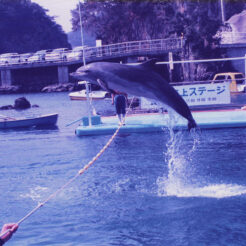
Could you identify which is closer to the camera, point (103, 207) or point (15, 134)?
point (103, 207)

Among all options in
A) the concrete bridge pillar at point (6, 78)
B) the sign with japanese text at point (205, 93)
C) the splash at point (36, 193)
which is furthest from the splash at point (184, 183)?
the concrete bridge pillar at point (6, 78)

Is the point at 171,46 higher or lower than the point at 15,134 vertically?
higher

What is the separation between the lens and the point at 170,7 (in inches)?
1994

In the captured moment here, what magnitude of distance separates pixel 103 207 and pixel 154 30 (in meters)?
45.9

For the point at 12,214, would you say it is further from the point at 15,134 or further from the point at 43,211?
the point at 15,134

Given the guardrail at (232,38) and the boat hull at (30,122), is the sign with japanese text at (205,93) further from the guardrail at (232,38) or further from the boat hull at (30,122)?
the guardrail at (232,38)

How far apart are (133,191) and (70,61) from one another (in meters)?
40.8

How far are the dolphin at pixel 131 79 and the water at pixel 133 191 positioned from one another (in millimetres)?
1886

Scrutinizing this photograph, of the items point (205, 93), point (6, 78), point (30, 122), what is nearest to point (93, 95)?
point (30, 122)

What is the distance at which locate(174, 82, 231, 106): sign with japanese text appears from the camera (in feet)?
51.0

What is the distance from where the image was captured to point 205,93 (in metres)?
15.6

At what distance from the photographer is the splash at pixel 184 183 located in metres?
8.39

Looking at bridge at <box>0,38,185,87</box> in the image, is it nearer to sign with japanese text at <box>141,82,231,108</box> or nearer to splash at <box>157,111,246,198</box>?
sign with japanese text at <box>141,82,231,108</box>

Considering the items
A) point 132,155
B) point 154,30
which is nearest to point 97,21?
point 154,30
